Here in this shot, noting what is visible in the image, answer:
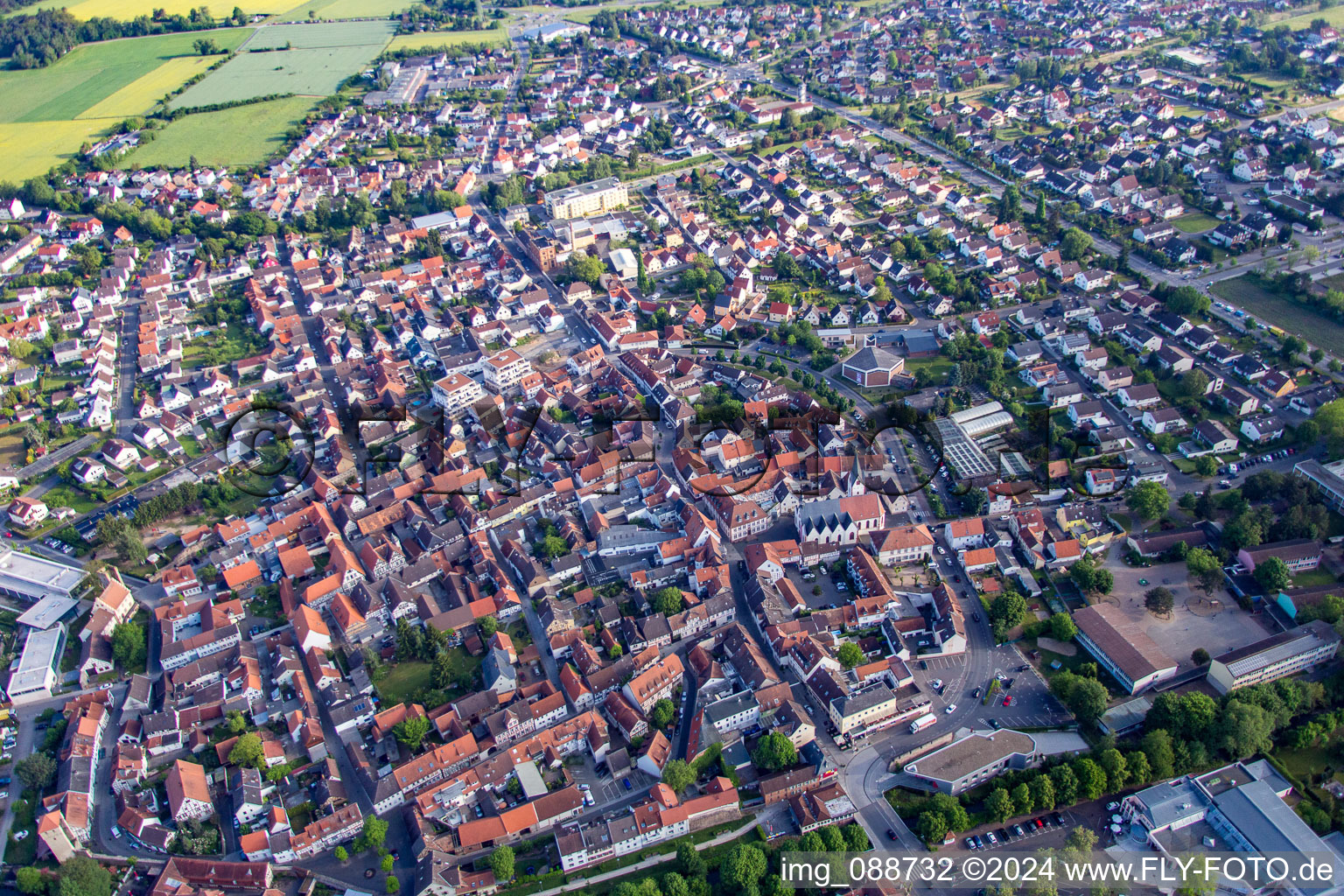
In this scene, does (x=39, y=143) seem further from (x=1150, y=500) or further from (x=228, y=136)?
(x=1150, y=500)

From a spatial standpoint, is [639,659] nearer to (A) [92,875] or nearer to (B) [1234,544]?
(A) [92,875]

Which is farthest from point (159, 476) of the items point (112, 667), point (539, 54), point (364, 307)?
point (539, 54)

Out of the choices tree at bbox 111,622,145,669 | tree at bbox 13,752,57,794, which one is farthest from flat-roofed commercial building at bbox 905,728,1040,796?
tree at bbox 111,622,145,669

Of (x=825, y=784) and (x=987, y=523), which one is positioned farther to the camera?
(x=987, y=523)

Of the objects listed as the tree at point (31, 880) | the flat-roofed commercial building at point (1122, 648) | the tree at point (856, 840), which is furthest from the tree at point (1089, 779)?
the tree at point (31, 880)

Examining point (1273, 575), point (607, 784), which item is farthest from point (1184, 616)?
point (607, 784)

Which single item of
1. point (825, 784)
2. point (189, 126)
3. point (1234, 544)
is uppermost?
point (189, 126)
